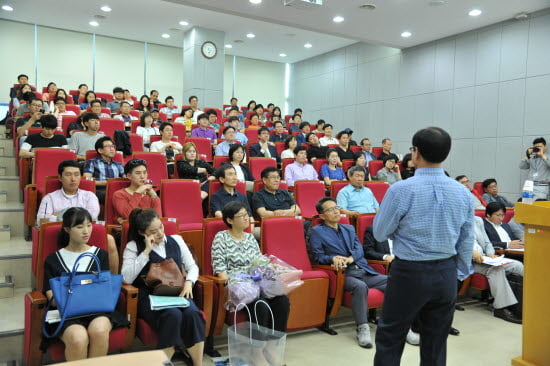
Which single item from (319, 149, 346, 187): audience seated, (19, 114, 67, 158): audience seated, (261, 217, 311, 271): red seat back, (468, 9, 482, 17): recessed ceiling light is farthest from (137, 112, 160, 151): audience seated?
(468, 9, 482, 17): recessed ceiling light

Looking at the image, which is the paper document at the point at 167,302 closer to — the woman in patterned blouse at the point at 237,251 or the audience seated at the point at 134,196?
the woman in patterned blouse at the point at 237,251

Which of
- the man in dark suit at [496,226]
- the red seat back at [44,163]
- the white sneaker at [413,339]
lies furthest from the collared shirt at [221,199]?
the man in dark suit at [496,226]

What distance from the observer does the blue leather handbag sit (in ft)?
6.74

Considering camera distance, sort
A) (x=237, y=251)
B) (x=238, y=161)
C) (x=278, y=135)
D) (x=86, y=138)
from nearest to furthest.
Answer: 1. (x=237, y=251)
2. (x=86, y=138)
3. (x=238, y=161)
4. (x=278, y=135)

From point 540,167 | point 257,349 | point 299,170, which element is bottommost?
point 257,349

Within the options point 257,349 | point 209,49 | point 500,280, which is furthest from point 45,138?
point 209,49

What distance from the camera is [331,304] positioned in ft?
9.96

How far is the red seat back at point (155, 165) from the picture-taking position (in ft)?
14.2

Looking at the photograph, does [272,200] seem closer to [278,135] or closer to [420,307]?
[420,307]

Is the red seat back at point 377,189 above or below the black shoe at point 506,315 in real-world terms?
above

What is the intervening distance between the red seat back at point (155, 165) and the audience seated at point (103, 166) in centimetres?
26

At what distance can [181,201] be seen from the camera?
147 inches

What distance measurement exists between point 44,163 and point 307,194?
2430mm

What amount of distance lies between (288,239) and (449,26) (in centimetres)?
639
